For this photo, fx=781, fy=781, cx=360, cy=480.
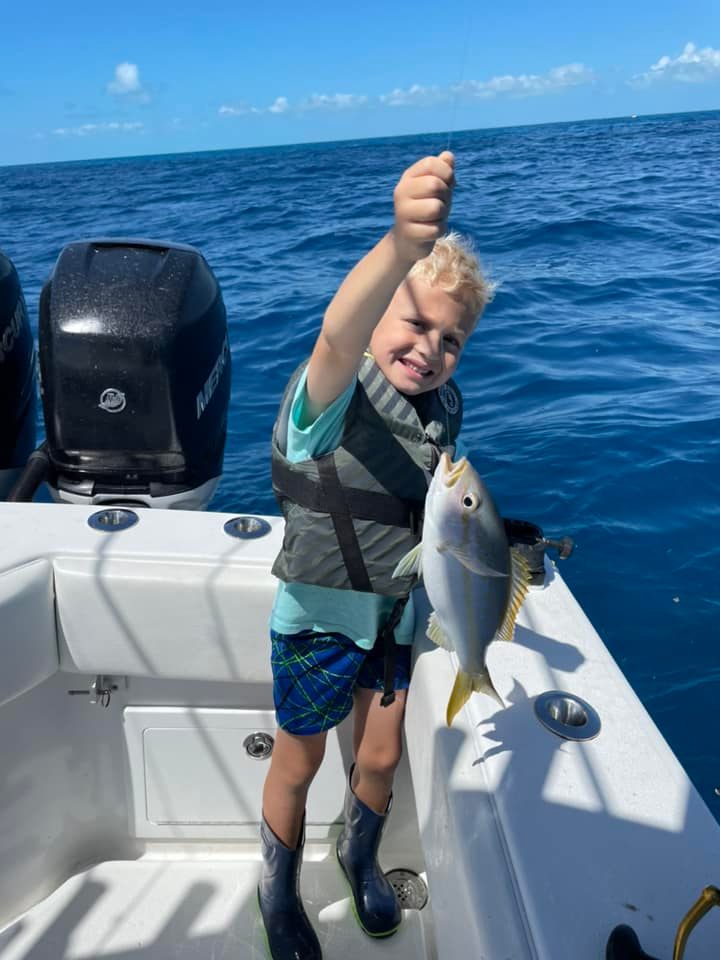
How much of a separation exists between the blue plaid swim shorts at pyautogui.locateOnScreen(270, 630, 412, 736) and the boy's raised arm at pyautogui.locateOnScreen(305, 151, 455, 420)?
23.6 inches

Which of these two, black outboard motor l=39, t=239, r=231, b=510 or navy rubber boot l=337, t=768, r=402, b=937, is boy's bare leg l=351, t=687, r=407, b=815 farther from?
black outboard motor l=39, t=239, r=231, b=510

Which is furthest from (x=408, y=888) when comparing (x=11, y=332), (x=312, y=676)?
(x=11, y=332)

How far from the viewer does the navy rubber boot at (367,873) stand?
210cm

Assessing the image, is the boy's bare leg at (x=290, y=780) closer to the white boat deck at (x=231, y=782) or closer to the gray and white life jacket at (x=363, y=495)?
the white boat deck at (x=231, y=782)

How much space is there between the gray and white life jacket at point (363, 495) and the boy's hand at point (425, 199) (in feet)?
2.04

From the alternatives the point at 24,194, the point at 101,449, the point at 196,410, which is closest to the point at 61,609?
the point at 101,449

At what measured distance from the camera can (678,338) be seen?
720 cm

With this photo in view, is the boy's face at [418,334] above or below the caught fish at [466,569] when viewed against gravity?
above

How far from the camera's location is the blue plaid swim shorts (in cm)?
190

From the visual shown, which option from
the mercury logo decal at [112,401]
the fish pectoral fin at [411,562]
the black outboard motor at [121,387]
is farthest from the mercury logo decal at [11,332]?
the fish pectoral fin at [411,562]

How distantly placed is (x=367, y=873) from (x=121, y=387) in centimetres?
176

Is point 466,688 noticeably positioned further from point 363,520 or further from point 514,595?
point 363,520

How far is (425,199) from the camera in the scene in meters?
1.19

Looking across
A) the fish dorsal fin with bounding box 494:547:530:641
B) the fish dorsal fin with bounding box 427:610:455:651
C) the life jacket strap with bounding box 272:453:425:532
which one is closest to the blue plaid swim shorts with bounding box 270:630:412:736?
the life jacket strap with bounding box 272:453:425:532
